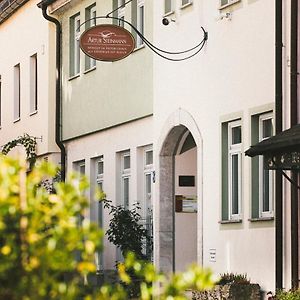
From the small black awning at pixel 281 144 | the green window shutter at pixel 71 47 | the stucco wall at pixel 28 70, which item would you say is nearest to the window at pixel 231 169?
the small black awning at pixel 281 144

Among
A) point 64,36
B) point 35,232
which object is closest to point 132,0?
point 64,36

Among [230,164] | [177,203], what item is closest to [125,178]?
[177,203]

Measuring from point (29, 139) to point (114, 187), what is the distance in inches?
264

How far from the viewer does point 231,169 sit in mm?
22172

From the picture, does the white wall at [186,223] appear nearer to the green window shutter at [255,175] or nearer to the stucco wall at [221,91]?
the stucco wall at [221,91]

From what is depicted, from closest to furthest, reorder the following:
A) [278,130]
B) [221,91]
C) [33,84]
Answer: [278,130] < [221,91] < [33,84]

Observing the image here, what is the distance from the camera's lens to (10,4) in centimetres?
3859

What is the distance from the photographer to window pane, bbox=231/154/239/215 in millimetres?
22016

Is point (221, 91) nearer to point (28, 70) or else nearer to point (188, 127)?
point (188, 127)

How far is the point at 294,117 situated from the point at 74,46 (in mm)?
13675

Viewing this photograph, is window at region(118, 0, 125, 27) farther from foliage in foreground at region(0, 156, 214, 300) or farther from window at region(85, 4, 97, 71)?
foliage in foreground at region(0, 156, 214, 300)

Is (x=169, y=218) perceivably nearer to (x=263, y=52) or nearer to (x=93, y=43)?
(x=93, y=43)

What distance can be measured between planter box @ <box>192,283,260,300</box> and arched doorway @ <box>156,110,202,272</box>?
5.09m

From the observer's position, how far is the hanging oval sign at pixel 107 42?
2398 centimetres
